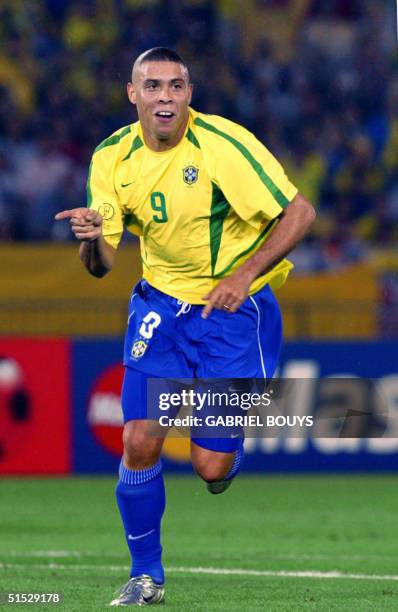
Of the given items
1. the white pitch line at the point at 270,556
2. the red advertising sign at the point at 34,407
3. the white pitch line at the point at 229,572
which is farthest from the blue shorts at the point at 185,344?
the red advertising sign at the point at 34,407

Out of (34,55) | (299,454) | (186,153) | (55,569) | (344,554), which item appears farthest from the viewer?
(34,55)

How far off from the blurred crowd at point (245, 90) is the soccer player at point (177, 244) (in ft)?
31.2

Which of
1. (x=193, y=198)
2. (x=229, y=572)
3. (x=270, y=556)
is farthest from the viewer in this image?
(x=270, y=556)

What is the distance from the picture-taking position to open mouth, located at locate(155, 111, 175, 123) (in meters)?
5.53

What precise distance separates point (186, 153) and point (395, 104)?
11604 mm

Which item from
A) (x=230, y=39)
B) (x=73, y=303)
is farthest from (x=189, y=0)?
(x=73, y=303)

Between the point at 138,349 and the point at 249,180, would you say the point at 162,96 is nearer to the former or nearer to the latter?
the point at 249,180

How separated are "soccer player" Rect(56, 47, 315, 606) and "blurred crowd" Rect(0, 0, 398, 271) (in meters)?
9.51

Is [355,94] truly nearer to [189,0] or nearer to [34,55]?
[189,0]

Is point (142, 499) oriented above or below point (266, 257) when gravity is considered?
below

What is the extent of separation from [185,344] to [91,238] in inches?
30.6

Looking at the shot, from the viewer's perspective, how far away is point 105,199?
565 cm

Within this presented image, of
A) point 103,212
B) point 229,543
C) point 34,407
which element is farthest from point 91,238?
point 34,407

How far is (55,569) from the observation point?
22.4 ft
